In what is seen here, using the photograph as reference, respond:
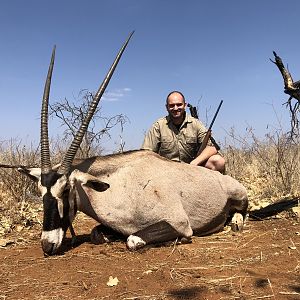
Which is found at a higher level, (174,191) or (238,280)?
(174,191)

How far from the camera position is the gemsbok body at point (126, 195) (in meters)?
3.99

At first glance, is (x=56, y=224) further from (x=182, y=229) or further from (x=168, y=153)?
(x=168, y=153)

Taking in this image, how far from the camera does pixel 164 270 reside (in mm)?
3389

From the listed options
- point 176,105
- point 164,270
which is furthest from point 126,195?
point 176,105

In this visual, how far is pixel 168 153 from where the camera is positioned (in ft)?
20.9

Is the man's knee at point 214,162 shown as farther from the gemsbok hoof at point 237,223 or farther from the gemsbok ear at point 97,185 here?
the gemsbok ear at point 97,185

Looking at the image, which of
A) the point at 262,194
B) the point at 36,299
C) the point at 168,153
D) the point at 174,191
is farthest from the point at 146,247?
the point at 262,194

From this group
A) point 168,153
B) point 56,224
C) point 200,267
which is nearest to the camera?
point 200,267

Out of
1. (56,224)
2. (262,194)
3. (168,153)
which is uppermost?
(168,153)

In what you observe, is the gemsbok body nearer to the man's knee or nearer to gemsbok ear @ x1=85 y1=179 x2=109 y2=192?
gemsbok ear @ x1=85 y1=179 x2=109 y2=192

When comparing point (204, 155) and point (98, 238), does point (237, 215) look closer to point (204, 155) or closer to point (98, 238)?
point (204, 155)

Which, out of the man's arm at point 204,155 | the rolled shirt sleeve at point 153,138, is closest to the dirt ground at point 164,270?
the man's arm at point 204,155

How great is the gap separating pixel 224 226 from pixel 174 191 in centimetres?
122

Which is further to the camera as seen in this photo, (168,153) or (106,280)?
(168,153)
